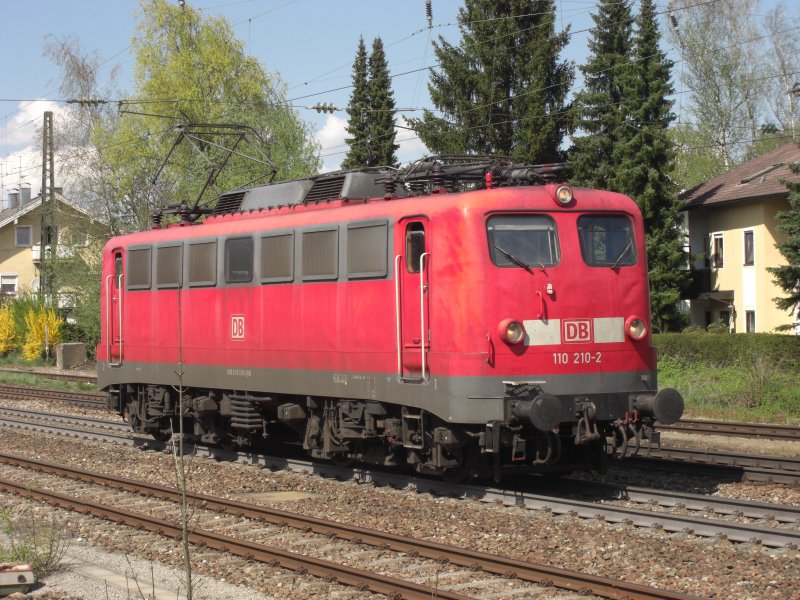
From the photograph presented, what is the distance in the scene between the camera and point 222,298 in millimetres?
15547

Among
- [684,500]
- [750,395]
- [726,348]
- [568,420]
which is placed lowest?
[684,500]

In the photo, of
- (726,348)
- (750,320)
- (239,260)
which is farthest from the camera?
(750,320)

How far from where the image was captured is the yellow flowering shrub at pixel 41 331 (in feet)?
141

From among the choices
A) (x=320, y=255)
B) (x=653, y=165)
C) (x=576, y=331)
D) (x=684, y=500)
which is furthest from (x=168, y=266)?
(x=653, y=165)

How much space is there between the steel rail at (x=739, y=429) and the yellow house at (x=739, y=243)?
60.0 feet

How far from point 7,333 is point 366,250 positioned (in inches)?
1485

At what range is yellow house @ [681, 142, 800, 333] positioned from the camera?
3744 cm

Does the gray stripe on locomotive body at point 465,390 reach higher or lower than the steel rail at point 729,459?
higher

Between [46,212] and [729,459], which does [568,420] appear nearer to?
[729,459]

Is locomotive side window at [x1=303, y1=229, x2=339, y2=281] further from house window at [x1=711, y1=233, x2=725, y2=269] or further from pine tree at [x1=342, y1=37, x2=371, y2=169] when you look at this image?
pine tree at [x1=342, y1=37, x2=371, y2=169]

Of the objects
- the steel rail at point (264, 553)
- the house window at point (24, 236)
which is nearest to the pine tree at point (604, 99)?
the steel rail at point (264, 553)

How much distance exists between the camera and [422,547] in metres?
9.42

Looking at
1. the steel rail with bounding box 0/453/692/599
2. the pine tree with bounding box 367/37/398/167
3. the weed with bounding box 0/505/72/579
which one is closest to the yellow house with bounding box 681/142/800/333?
the pine tree with bounding box 367/37/398/167

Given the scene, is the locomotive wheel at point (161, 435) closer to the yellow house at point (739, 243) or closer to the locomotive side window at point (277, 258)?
the locomotive side window at point (277, 258)
